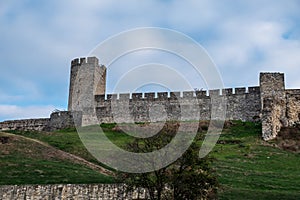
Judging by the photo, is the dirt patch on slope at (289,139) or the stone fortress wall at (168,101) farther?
the stone fortress wall at (168,101)

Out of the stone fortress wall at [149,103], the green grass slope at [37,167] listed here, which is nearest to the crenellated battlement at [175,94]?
the stone fortress wall at [149,103]

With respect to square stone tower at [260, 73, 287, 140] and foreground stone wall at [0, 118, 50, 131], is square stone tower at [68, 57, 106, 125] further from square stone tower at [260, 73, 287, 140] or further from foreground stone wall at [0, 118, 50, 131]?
square stone tower at [260, 73, 287, 140]

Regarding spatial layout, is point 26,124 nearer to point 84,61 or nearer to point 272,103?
point 84,61

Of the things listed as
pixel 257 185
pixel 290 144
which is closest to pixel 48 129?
pixel 290 144

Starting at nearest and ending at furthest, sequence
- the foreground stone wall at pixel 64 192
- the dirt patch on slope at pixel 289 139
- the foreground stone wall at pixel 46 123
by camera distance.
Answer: the foreground stone wall at pixel 64 192, the dirt patch on slope at pixel 289 139, the foreground stone wall at pixel 46 123

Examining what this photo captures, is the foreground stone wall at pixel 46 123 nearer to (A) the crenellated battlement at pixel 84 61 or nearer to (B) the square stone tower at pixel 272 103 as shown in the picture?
(A) the crenellated battlement at pixel 84 61

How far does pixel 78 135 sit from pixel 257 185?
1038 inches

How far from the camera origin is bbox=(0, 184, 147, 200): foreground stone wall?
3167 cm

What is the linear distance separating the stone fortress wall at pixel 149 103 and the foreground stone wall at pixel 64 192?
95.4 feet

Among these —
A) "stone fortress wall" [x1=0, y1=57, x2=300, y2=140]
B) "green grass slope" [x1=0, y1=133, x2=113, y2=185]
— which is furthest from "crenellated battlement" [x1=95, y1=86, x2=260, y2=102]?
"green grass slope" [x1=0, y1=133, x2=113, y2=185]

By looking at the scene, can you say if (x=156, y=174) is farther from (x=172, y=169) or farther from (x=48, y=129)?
(x=48, y=129)

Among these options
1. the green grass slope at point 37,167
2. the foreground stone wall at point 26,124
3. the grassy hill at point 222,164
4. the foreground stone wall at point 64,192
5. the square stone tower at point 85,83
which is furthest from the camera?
the foreground stone wall at point 26,124

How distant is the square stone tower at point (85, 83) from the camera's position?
68.4 m

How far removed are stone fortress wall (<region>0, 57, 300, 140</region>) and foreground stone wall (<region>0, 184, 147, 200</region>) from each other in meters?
29.1
